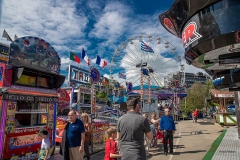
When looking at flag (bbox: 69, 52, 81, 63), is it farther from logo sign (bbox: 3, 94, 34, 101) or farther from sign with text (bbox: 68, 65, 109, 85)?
logo sign (bbox: 3, 94, 34, 101)

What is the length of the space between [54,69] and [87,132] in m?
3.23

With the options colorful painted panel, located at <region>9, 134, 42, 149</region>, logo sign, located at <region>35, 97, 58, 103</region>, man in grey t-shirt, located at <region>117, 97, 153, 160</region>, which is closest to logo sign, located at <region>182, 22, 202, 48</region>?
man in grey t-shirt, located at <region>117, 97, 153, 160</region>

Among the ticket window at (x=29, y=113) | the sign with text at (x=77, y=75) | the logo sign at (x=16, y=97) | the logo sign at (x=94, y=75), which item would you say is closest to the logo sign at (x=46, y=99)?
the logo sign at (x=16, y=97)

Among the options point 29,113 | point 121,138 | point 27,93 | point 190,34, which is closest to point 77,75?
point 29,113

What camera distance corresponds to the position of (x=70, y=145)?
424 cm

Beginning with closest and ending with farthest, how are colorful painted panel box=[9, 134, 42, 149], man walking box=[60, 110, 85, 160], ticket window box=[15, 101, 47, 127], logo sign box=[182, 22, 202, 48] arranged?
logo sign box=[182, 22, 202, 48] → man walking box=[60, 110, 85, 160] → colorful painted panel box=[9, 134, 42, 149] → ticket window box=[15, 101, 47, 127]

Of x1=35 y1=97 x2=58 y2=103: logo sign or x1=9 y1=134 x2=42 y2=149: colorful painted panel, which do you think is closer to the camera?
x1=9 y1=134 x2=42 y2=149: colorful painted panel

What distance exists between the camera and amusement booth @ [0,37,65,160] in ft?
18.5

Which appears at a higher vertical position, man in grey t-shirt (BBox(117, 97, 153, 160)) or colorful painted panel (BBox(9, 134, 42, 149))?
man in grey t-shirt (BBox(117, 97, 153, 160))

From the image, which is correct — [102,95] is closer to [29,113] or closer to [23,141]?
[29,113]

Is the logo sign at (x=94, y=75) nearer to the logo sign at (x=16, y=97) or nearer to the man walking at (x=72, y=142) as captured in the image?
the logo sign at (x=16, y=97)

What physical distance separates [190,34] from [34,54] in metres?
6.64

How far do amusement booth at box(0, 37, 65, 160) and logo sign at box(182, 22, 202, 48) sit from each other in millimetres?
5503

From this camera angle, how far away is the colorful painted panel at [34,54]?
6.34 meters
